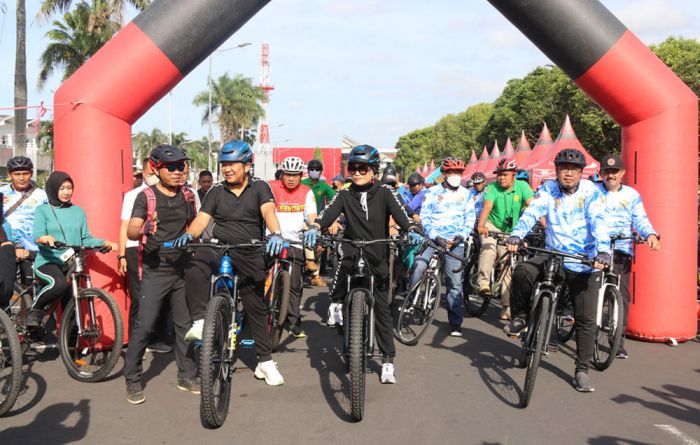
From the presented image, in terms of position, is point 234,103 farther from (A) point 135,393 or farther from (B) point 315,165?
(A) point 135,393

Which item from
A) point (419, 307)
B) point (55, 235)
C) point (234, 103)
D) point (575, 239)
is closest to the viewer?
point (575, 239)

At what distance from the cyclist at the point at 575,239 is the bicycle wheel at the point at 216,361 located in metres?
2.54

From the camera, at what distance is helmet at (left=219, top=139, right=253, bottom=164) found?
214 inches

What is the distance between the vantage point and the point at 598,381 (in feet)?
19.7

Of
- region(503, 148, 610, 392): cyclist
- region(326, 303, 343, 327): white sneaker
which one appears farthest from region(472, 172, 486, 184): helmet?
region(503, 148, 610, 392): cyclist

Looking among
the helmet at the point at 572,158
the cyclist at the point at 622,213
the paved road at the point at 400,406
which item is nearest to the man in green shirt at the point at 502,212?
the cyclist at the point at 622,213

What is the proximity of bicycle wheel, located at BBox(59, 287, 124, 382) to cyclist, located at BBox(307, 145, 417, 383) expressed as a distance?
1980 mm

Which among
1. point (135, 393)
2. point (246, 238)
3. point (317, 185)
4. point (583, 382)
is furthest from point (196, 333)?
point (317, 185)

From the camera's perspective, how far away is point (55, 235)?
627cm

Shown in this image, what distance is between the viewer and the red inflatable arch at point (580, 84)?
6.73 meters

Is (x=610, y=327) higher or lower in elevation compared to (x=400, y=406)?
higher

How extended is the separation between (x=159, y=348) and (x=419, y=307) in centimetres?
300

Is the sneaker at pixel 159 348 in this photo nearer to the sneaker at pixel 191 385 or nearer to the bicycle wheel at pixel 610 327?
the sneaker at pixel 191 385

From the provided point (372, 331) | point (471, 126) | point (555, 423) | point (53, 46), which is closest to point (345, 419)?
point (372, 331)
